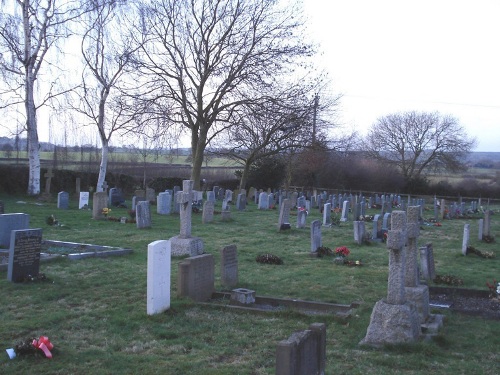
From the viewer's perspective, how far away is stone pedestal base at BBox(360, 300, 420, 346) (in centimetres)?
664

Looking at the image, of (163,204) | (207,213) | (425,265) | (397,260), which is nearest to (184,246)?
(425,265)

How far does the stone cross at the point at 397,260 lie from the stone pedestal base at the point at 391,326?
114 mm

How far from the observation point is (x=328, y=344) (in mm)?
6734

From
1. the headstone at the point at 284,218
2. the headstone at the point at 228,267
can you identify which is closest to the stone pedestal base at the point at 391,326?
the headstone at the point at 228,267

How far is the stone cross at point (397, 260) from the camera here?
665 cm

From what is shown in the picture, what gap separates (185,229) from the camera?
1335 cm

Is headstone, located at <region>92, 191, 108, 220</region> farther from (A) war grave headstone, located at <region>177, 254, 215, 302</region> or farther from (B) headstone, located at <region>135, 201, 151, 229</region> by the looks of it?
(A) war grave headstone, located at <region>177, 254, 215, 302</region>

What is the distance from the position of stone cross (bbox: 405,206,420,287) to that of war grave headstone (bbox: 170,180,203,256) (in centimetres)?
628

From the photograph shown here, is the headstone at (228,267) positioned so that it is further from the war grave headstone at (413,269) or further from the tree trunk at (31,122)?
the tree trunk at (31,122)

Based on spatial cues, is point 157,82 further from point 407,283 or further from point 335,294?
point 407,283

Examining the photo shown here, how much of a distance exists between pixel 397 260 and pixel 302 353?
9.25ft

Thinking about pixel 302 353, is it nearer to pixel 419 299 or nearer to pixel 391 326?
pixel 391 326

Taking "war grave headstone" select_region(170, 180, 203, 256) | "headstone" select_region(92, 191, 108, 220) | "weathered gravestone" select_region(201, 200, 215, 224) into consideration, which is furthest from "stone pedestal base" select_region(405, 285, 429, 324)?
"headstone" select_region(92, 191, 108, 220)

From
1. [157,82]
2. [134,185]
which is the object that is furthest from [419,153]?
[157,82]
